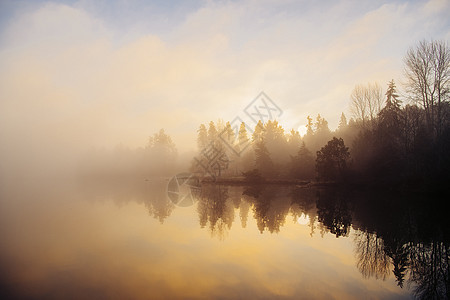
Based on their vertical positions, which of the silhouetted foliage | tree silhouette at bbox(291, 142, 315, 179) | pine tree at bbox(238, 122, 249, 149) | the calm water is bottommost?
the calm water

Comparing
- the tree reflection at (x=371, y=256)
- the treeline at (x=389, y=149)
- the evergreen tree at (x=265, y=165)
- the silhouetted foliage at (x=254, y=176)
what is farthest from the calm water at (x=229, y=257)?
the evergreen tree at (x=265, y=165)

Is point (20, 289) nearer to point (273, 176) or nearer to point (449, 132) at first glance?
point (449, 132)

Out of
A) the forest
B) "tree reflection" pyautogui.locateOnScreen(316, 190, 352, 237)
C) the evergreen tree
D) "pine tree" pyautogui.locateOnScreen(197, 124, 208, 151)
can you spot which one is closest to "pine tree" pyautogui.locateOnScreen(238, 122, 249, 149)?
the forest

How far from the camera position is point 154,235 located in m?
14.0

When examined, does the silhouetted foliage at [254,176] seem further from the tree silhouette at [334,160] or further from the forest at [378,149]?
the tree silhouette at [334,160]

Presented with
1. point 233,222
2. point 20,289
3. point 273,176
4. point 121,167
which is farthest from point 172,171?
point 20,289

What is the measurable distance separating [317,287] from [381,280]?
2.41 meters

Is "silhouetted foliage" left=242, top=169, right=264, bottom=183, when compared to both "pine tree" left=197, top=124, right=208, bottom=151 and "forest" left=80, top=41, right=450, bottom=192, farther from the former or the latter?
"pine tree" left=197, top=124, right=208, bottom=151

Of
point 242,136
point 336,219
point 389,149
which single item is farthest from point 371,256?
point 242,136

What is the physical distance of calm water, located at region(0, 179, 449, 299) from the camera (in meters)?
7.32

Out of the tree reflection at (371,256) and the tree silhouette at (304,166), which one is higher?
the tree silhouette at (304,166)

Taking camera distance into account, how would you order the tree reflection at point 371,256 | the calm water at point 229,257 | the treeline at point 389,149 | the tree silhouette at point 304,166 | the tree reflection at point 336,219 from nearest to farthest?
1. the calm water at point 229,257
2. the tree reflection at point 371,256
3. the tree reflection at point 336,219
4. the treeline at point 389,149
5. the tree silhouette at point 304,166

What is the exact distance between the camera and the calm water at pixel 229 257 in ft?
24.0

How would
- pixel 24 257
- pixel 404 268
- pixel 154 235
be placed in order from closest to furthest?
1. pixel 404 268
2. pixel 24 257
3. pixel 154 235
